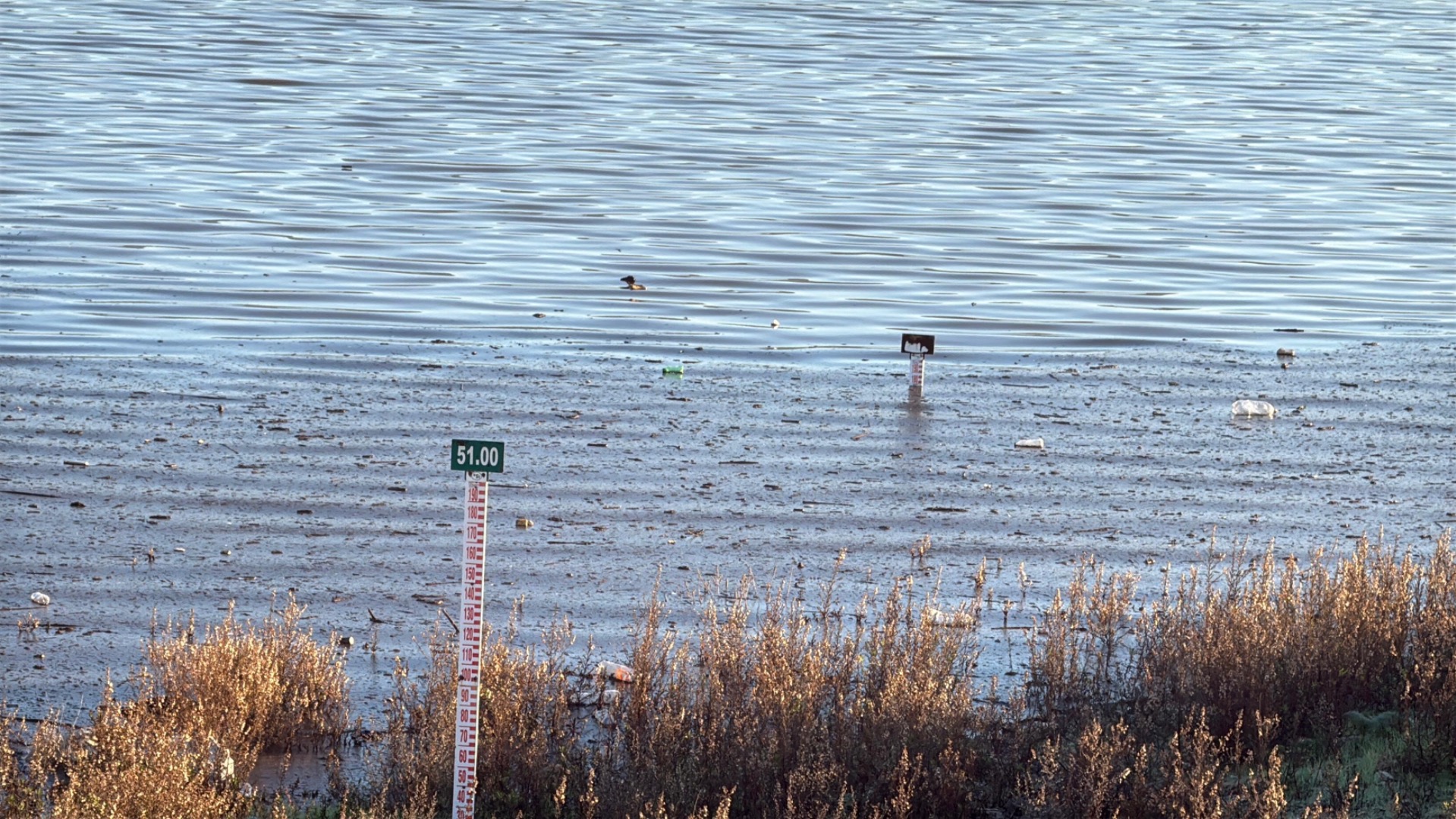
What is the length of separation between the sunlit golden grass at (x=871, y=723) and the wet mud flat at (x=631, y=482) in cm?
73

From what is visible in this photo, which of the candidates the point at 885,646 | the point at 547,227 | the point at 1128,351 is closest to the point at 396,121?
the point at 547,227

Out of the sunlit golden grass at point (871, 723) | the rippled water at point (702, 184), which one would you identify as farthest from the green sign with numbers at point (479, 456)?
the rippled water at point (702, 184)

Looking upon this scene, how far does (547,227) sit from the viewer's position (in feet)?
63.6

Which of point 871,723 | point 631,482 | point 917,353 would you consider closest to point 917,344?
point 917,353

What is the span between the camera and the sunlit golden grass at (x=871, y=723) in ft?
18.9

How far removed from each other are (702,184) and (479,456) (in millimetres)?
17284

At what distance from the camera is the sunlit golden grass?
5.77 meters

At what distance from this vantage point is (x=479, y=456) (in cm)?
560

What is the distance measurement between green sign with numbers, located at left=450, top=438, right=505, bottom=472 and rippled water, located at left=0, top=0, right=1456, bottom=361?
825cm

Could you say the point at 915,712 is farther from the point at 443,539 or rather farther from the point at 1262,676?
the point at 443,539

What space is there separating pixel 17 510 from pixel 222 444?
1.53 meters

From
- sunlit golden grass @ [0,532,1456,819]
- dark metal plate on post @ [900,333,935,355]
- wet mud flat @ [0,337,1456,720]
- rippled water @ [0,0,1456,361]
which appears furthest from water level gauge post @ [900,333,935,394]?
sunlit golden grass @ [0,532,1456,819]

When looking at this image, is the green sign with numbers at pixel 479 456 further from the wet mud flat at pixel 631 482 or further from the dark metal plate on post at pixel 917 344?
the dark metal plate on post at pixel 917 344

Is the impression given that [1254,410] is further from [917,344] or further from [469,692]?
[469,692]
